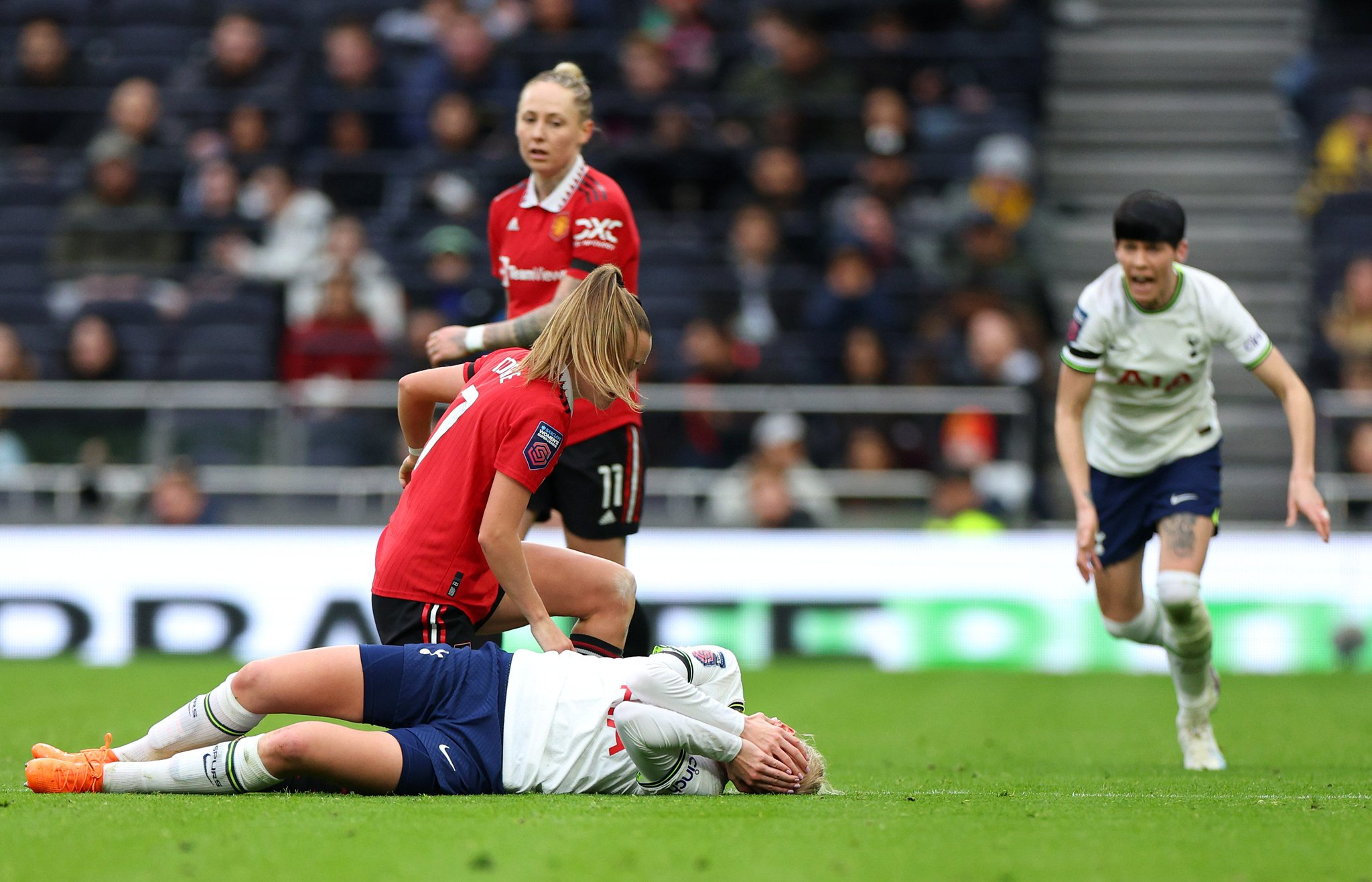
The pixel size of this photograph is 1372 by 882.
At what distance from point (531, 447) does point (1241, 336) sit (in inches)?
124

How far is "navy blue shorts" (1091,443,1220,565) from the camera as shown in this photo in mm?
7129

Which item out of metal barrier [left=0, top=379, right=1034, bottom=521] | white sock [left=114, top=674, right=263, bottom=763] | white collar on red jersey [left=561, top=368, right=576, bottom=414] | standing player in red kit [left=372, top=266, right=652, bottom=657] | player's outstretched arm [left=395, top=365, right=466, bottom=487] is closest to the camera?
white sock [left=114, top=674, right=263, bottom=763]

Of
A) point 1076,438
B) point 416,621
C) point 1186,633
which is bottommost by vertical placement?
point 1186,633

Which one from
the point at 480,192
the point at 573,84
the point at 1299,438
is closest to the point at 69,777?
the point at 573,84

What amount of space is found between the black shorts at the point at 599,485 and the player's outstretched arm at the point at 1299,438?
2.58 meters

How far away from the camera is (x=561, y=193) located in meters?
7.18

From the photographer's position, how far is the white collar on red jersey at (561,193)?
7180 mm

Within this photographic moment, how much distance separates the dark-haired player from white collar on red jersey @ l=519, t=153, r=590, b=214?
2158mm

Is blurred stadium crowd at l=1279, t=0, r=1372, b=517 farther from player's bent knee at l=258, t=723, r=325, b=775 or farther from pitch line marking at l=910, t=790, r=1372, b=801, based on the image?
player's bent knee at l=258, t=723, r=325, b=775

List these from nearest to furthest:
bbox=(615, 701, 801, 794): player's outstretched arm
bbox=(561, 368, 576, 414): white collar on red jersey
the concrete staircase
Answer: bbox=(615, 701, 801, 794): player's outstretched arm → bbox=(561, 368, 576, 414): white collar on red jersey → the concrete staircase

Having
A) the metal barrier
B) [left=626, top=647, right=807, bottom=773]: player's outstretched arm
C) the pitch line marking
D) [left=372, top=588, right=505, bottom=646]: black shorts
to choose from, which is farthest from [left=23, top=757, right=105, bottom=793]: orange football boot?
the metal barrier

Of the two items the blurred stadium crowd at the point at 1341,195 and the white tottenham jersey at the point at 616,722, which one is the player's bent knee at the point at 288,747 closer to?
the white tottenham jersey at the point at 616,722

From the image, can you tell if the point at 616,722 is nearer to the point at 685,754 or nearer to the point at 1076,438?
the point at 685,754

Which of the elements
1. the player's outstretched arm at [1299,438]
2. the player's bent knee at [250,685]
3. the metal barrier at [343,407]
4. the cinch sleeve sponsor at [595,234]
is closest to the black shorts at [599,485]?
the cinch sleeve sponsor at [595,234]
